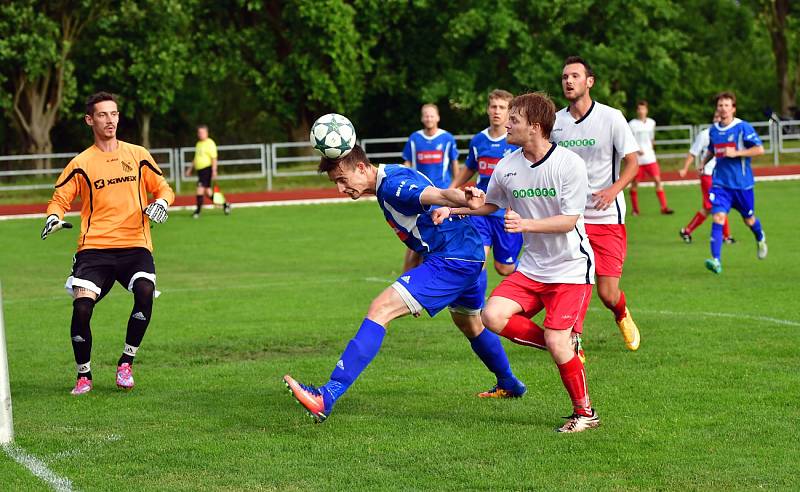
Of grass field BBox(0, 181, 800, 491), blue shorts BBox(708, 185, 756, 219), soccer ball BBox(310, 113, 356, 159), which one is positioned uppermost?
soccer ball BBox(310, 113, 356, 159)

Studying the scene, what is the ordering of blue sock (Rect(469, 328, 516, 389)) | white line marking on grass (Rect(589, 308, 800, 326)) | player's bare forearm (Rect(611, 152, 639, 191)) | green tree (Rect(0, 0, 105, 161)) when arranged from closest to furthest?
blue sock (Rect(469, 328, 516, 389)) < player's bare forearm (Rect(611, 152, 639, 191)) < white line marking on grass (Rect(589, 308, 800, 326)) < green tree (Rect(0, 0, 105, 161))

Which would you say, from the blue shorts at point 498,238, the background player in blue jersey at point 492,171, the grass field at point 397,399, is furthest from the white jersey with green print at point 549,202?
the blue shorts at point 498,238

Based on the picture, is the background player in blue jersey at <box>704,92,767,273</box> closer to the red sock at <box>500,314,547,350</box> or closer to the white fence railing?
the red sock at <box>500,314,547,350</box>

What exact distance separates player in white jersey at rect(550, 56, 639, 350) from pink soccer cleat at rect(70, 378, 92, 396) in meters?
3.92

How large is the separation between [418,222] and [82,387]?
3004mm

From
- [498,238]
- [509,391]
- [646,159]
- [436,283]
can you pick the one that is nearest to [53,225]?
[436,283]

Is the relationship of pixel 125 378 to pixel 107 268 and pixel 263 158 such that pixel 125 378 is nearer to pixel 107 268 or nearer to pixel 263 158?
pixel 107 268

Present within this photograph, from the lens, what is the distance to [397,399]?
8070 millimetres

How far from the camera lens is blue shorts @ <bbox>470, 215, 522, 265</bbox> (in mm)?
11805

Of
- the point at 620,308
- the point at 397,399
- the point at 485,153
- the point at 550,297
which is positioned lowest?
the point at 397,399

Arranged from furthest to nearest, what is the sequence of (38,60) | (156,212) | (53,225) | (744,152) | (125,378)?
(38,60) → (744,152) → (125,378) → (156,212) → (53,225)

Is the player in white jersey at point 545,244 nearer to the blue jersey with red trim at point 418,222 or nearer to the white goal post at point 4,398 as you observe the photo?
the blue jersey with red trim at point 418,222

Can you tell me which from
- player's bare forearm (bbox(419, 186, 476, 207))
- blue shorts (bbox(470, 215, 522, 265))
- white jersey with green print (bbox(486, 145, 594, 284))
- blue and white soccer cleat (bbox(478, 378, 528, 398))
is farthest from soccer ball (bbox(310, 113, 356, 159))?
blue shorts (bbox(470, 215, 522, 265))

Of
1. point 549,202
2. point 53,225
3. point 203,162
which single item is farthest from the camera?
point 203,162
